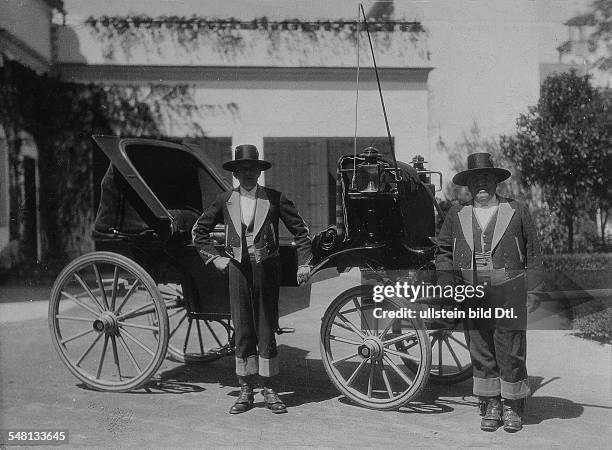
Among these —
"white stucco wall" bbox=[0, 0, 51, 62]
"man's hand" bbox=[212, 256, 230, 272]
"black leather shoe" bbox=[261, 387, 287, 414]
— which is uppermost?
"white stucco wall" bbox=[0, 0, 51, 62]

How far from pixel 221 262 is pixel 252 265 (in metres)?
0.17

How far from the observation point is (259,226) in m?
3.45

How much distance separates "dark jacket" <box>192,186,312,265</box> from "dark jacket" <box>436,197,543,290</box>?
2.56 feet

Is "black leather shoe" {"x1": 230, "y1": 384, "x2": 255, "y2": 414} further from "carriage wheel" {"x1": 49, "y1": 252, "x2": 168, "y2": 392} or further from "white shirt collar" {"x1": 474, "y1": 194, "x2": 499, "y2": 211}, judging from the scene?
"white shirt collar" {"x1": 474, "y1": 194, "x2": 499, "y2": 211}

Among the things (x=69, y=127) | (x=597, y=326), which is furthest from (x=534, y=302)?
(x=69, y=127)

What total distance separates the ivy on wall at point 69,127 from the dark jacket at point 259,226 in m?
1.79

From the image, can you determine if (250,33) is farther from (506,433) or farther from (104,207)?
(506,433)

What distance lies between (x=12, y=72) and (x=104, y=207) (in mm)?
2615

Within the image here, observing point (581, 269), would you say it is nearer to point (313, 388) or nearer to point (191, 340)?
point (313, 388)

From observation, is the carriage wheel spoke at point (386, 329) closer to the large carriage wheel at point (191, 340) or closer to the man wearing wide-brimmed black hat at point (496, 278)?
the man wearing wide-brimmed black hat at point (496, 278)

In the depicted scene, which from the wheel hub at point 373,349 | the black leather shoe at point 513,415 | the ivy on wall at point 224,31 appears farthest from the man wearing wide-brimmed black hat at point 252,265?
the ivy on wall at point 224,31

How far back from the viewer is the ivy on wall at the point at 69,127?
206 inches

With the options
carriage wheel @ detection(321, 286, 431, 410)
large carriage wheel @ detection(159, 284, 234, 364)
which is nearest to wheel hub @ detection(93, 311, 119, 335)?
large carriage wheel @ detection(159, 284, 234, 364)

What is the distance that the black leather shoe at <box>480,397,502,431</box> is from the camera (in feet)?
10.0
